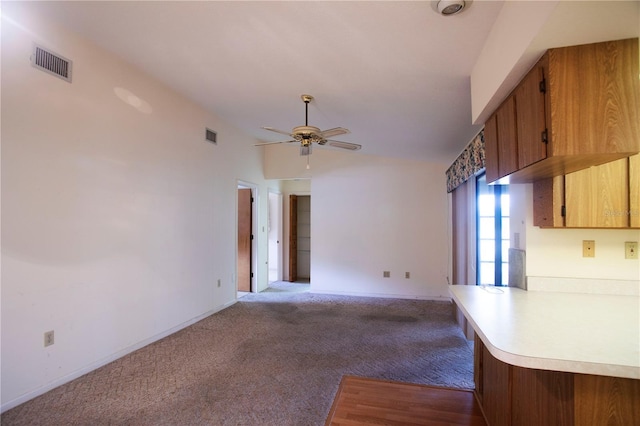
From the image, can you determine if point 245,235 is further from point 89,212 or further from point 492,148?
point 492,148

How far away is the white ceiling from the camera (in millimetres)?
1841

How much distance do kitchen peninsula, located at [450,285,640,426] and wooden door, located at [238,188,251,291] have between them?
4.54 m

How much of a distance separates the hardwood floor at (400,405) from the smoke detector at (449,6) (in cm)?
249

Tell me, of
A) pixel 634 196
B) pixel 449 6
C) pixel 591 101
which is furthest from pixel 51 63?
pixel 634 196

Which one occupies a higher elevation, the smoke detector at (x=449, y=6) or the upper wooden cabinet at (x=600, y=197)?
the smoke detector at (x=449, y=6)

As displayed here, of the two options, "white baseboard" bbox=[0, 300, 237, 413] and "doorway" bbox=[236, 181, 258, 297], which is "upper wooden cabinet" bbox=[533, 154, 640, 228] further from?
"doorway" bbox=[236, 181, 258, 297]

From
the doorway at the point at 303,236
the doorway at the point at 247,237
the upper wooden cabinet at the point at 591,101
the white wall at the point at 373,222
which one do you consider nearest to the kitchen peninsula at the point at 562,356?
the upper wooden cabinet at the point at 591,101

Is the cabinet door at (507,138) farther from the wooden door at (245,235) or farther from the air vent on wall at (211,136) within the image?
the wooden door at (245,235)

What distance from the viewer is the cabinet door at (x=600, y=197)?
66.9 inches

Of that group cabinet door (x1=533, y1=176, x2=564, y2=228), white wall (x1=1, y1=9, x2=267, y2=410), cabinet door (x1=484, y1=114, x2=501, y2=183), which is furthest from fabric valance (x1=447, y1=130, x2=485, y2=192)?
white wall (x1=1, y1=9, x2=267, y2=410)

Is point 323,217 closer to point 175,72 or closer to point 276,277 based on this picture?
point 276,277

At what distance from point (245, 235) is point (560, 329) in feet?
16.7

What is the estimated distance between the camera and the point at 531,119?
1.52 metres

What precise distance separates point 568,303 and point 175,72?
379cm
